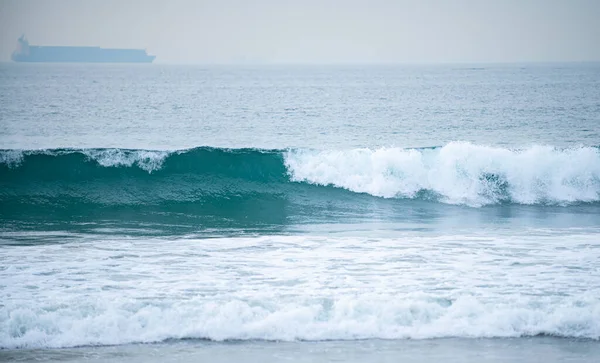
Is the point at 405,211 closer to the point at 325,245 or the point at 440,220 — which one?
the point at 440,220

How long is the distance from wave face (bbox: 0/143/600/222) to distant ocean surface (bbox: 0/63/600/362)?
5cm

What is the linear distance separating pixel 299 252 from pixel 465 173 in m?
7.57

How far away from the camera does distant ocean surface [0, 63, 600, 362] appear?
7129 millimetres

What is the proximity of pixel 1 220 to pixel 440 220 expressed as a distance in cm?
912

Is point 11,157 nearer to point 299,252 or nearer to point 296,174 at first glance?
point 296,174

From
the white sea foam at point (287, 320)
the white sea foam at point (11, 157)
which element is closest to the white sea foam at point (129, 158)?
the white sea foam at point (11, 157)

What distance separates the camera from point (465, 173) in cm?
1667

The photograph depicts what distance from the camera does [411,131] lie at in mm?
29672

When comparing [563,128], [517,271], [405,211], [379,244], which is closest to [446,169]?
[405,211]

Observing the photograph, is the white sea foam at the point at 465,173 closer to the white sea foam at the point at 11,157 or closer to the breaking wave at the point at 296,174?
the breaking wave at the point at 296,174

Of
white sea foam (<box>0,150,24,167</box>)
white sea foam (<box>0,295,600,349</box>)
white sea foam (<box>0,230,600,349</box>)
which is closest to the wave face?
white sea foam (<box>0,150,24,167</box>)

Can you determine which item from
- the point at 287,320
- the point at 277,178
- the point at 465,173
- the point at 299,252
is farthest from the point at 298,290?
the point at 465,173

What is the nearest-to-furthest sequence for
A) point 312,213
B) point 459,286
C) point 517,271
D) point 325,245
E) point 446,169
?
point 459,286 < point 517,271 < point 325,245 < point 312,213 < point 446,169

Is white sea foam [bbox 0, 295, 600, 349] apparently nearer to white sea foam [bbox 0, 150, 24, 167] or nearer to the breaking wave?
the breaking wave
